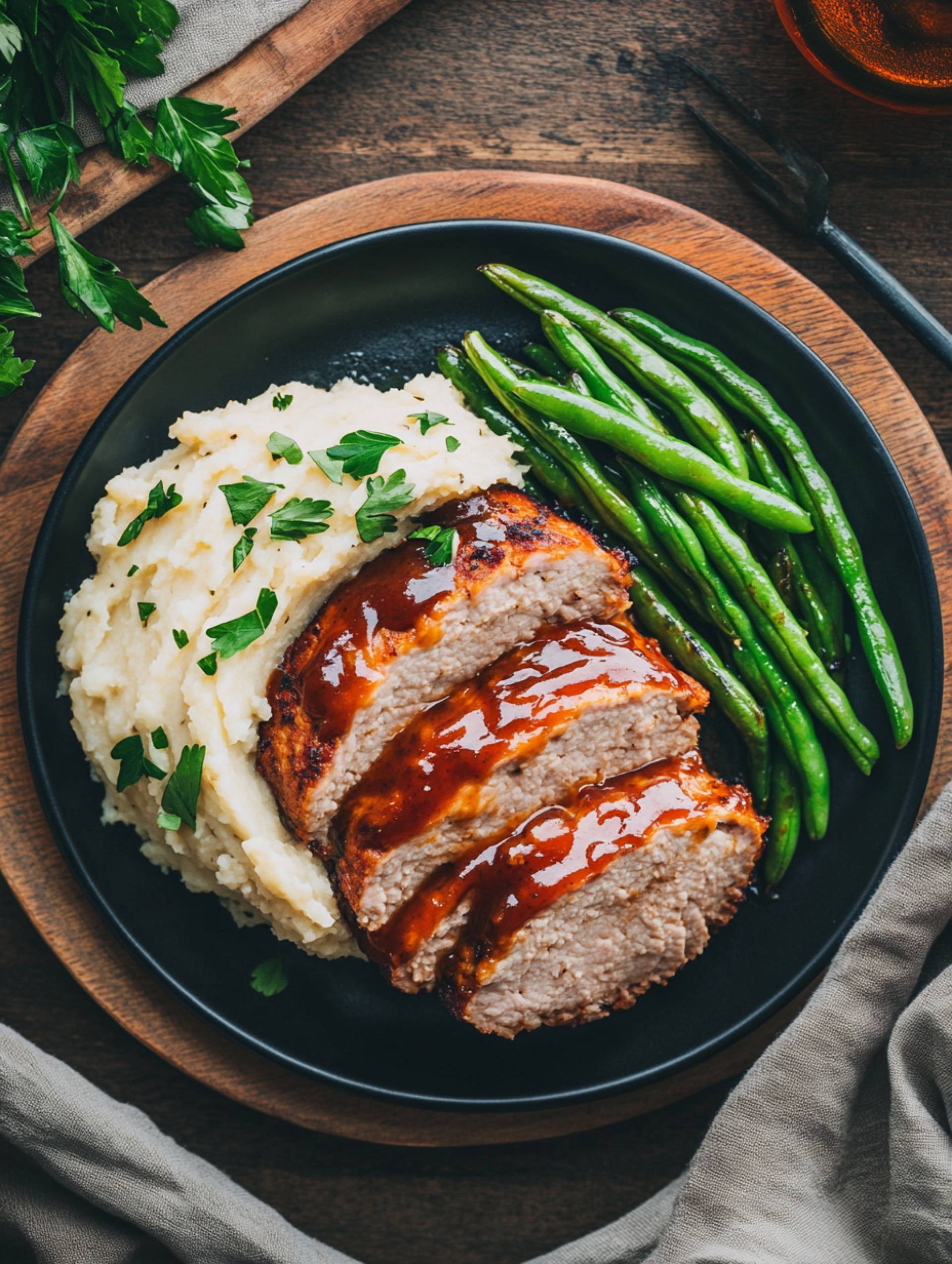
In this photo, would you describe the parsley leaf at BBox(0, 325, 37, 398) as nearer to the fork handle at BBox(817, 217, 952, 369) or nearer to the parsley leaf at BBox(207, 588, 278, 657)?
the parsley leaf at BBox(207, 588, 278, 657)

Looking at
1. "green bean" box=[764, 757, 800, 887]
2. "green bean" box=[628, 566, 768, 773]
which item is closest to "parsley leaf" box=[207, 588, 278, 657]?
"green bean" box=[628, 566, 768, 773]

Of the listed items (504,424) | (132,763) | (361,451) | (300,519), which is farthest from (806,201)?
(132,763)

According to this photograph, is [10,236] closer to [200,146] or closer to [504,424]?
[200,146]

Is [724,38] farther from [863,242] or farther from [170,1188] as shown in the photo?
[170,1188]

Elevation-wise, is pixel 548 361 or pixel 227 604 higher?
pixel 548 361

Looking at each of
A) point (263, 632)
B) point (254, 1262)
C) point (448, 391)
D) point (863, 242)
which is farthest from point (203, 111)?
point (254, 1262)

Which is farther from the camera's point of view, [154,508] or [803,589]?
[803,589]

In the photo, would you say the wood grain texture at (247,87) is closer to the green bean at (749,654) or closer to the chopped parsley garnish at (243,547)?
the chopped parsley garnish at (243,547)
